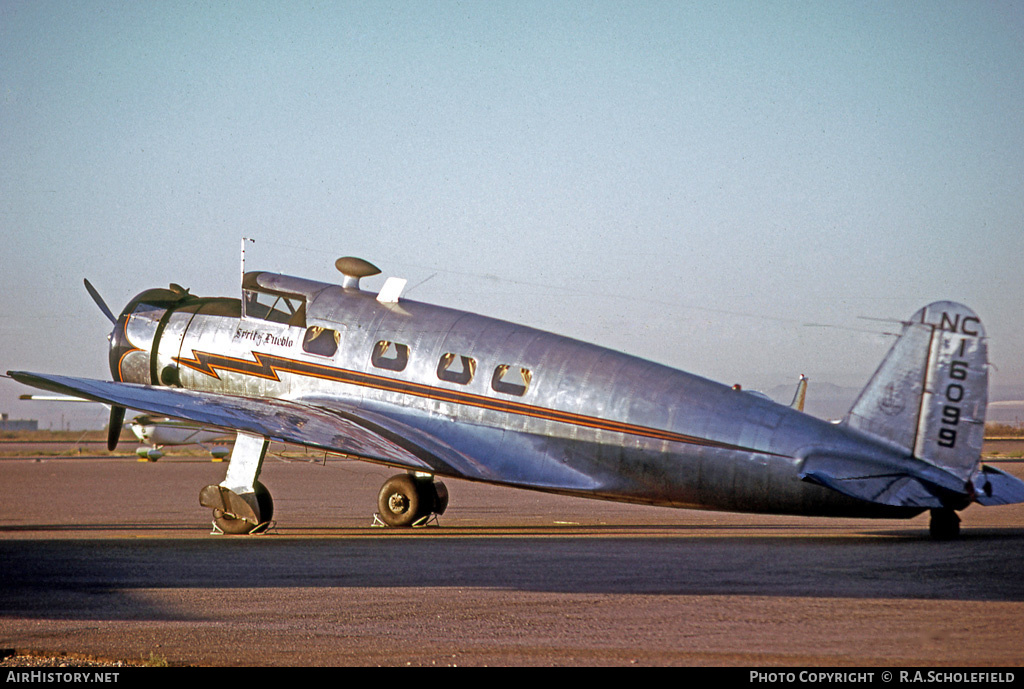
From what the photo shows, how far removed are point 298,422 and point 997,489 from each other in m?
10.5

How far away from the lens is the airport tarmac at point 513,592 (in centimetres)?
741

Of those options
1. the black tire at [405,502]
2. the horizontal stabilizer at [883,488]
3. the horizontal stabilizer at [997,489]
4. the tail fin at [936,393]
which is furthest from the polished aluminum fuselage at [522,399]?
the black tire at [405,502]

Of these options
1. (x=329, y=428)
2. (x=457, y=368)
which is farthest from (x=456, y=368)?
(x=329, y=428)

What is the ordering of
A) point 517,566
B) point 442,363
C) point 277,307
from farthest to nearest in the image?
1. point 277,307
2. point 442,363
3. point 517,566

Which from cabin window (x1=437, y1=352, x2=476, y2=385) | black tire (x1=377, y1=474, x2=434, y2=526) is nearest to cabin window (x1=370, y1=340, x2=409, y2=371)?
cabin window (x1=437, y1=352, x2=476, y2=385)

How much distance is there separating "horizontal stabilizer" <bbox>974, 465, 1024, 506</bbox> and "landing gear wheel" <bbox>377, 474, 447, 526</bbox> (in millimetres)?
9154

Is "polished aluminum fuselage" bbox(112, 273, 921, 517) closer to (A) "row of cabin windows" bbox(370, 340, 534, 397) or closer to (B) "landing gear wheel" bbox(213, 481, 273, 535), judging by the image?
(A) "row of cabin windows" bbox(370, 340, 534, 397)

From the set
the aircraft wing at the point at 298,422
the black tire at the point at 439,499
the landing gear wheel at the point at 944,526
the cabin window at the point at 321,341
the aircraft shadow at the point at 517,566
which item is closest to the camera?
the aircraft shadow at the point at 517,566

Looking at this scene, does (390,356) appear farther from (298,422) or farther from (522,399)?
(522,399)

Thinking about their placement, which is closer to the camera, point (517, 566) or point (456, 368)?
point (517, 566)

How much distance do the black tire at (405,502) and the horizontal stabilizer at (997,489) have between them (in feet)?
30.1

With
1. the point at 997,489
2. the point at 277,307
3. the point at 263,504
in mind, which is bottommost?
the point at 263,504

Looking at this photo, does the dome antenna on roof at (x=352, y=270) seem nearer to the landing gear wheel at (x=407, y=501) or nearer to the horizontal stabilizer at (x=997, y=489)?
the landing gear wheel at (x=407, y=501)

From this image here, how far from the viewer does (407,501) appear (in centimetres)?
1772
